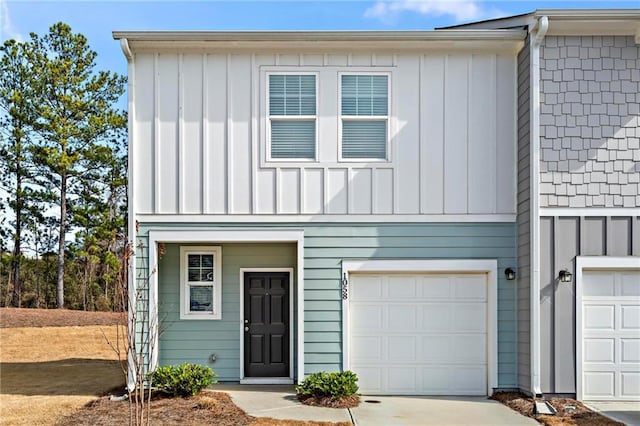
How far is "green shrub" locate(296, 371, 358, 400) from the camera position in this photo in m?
8.18

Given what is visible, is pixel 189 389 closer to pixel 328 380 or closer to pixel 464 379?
pixel 328 380

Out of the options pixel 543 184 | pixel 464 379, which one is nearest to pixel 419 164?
pixel 543 184

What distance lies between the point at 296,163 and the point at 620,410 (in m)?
5.20

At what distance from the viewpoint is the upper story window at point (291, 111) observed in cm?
898

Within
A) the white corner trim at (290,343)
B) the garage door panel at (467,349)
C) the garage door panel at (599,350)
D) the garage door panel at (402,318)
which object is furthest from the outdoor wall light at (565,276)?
the white corner trim at (290,343)

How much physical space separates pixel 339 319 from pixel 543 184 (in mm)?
3246

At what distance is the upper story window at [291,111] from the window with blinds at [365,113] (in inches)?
17.6

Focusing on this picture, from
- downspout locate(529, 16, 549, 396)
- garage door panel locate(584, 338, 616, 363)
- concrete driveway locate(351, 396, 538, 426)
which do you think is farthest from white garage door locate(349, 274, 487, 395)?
garage door panel locate(584, 338, 616, 363)

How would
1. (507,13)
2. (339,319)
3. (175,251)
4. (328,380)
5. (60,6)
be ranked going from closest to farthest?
(328,380), (339,319), (175,251), (507,13), (60,6)

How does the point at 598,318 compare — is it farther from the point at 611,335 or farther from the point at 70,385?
the point at 70,385

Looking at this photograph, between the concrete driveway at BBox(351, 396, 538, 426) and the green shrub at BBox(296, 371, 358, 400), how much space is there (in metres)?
0.28

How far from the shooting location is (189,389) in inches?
329

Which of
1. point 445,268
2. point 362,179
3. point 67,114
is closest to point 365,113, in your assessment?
point 362,179

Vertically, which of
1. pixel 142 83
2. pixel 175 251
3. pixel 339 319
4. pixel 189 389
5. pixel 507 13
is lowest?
pixel 189 389
